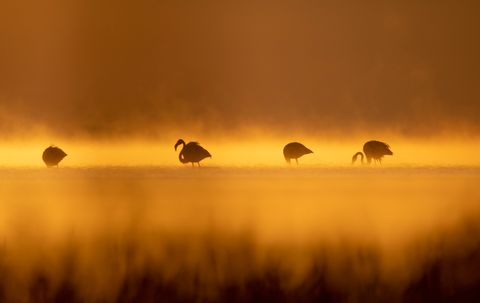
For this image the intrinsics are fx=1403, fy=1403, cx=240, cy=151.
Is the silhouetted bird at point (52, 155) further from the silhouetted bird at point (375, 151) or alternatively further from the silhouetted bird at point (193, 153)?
the silhouetted bird at point (375, 151)

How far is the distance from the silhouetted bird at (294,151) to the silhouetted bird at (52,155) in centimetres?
335

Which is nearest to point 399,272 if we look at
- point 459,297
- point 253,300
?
point 459,297

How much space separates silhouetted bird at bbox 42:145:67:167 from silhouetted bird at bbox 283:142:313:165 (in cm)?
335

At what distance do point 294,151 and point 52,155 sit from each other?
12.0 feet

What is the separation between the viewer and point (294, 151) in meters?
21.0

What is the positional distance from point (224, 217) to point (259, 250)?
138 cm

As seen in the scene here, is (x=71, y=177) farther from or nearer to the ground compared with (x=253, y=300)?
farther from the ground

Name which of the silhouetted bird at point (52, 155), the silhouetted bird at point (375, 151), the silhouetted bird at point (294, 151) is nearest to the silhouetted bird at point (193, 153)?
the silhouetted bird at point (294, 151)

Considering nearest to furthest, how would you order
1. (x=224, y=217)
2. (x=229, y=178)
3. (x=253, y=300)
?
(x=253, y=300), (x=224, y=217), (x=229, y=178)

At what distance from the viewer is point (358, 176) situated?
1827 centimetres

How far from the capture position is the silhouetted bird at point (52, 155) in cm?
1959

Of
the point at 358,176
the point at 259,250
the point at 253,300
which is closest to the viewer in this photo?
the point at 253,300

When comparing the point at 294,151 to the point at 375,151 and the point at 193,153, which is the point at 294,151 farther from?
the point at 193,153

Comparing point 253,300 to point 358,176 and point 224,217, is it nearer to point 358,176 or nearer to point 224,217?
point 224,217
